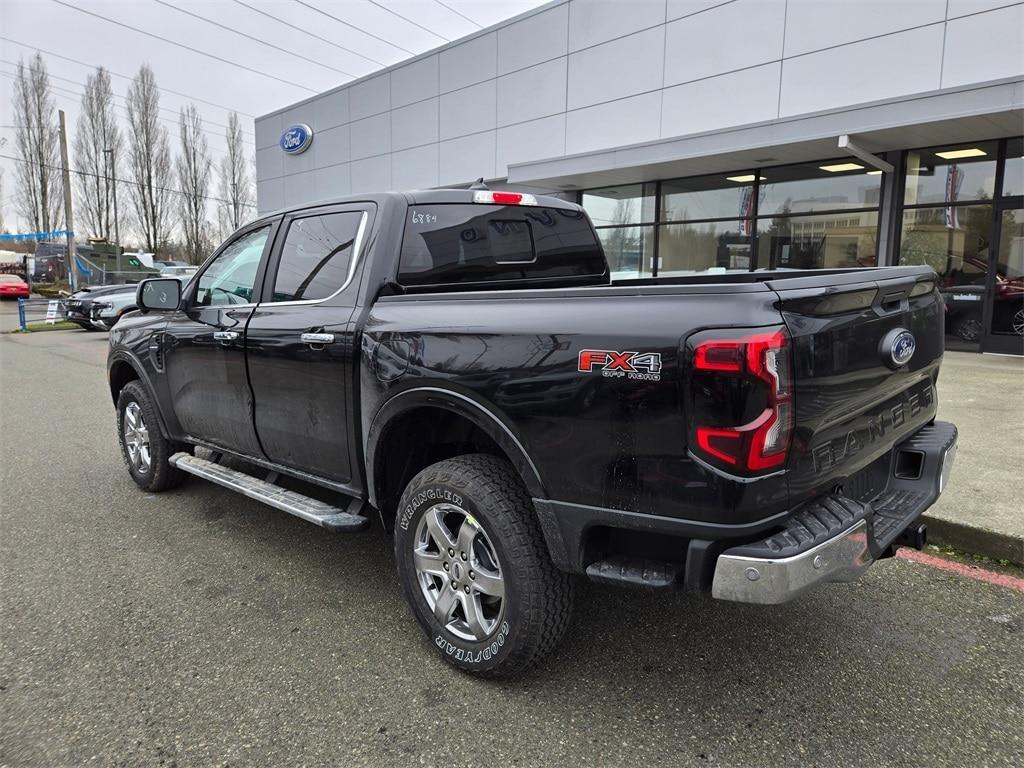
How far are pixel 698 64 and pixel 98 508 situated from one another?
42.7 ft

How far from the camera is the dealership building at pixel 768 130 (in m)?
Result: 10.6

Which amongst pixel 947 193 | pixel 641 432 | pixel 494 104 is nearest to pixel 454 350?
pixel 641 432

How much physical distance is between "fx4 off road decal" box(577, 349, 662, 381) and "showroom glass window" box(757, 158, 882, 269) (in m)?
11.4

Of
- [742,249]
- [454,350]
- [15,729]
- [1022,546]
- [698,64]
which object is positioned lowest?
[15,729]

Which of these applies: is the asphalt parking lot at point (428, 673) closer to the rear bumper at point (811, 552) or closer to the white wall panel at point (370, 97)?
the rear bumper at point (811, 552)

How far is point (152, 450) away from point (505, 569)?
346cm

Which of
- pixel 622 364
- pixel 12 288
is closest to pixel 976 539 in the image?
pixel 622 364

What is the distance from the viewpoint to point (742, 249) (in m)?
13.9

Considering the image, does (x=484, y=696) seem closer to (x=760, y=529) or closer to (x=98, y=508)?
(x=760, y=529)

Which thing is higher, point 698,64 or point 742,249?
point 698,64

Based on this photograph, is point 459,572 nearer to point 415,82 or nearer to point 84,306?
point 415,82

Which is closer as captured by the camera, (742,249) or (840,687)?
(840,687)

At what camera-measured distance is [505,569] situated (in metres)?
2.50

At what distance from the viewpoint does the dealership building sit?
1062 centimetres
